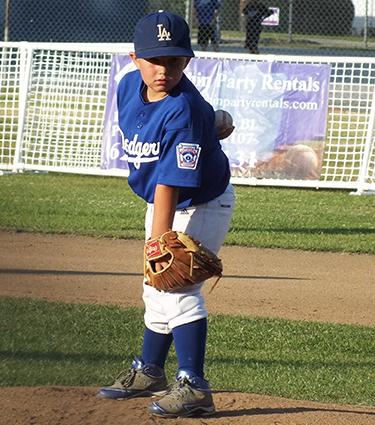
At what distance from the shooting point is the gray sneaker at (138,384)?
4719 mm

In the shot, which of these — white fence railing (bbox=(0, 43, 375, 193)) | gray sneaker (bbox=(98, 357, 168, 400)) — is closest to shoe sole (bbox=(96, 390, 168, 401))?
gray sneaker (bbox=(98, 357, 168, 400))

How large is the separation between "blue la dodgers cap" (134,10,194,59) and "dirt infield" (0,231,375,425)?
4.70ft

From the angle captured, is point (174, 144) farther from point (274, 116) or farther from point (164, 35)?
point (274, 116)

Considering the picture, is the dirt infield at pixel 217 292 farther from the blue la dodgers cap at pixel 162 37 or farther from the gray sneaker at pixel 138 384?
the blue la dodgers cap at pixel 162 37

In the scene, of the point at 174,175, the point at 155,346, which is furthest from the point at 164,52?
the point at 155,346

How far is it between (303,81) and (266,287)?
4.89 m

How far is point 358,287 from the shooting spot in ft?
26.3

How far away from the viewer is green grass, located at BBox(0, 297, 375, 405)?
221 inches

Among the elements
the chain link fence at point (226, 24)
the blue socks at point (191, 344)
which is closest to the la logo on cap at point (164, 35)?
the blue socks at point (191, 344)

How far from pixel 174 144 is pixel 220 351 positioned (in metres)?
2.18

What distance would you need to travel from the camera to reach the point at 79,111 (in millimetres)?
13039

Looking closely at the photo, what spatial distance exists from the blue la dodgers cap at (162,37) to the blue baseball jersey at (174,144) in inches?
6.5

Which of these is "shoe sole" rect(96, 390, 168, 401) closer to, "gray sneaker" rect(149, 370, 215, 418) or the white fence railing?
"gray sneaker" rect(149, 370, 215, 418)

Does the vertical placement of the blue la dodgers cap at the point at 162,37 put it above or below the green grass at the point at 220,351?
above
